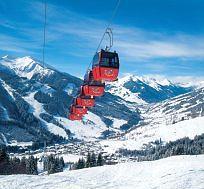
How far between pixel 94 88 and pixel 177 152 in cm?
12328

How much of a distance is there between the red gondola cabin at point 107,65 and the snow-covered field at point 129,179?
9214mm

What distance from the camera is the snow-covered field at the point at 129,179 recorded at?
35000 millimetres

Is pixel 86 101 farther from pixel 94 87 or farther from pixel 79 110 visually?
pixel 94 87

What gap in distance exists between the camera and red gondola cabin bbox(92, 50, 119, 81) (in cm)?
3994

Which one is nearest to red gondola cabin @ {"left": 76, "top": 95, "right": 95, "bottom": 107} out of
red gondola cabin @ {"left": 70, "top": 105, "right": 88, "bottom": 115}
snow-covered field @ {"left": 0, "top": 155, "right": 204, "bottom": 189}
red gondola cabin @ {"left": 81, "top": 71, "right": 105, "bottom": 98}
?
red gondola cabin @ {"left": 70, "top": 105, "right": 88, "bottom": 115}

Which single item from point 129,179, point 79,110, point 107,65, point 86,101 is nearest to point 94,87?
point 86,101

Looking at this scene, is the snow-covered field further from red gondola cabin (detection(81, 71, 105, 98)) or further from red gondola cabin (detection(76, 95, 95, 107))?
red gondola cabin (detection(76, 95, 95, 107))

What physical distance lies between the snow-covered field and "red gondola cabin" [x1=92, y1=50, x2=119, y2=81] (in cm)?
921

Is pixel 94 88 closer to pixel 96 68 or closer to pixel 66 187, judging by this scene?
pixel 96 68

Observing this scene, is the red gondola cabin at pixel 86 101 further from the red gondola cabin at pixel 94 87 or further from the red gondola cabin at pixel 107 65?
the red gondola cabin at pixel 107 65

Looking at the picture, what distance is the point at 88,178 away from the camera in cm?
4100

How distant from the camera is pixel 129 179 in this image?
1556 inches

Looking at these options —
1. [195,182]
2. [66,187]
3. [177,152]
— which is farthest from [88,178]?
[177,152]

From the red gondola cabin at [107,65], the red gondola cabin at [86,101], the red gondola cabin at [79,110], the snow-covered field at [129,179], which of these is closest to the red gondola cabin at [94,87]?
the red gondola cabin at [86,101]
